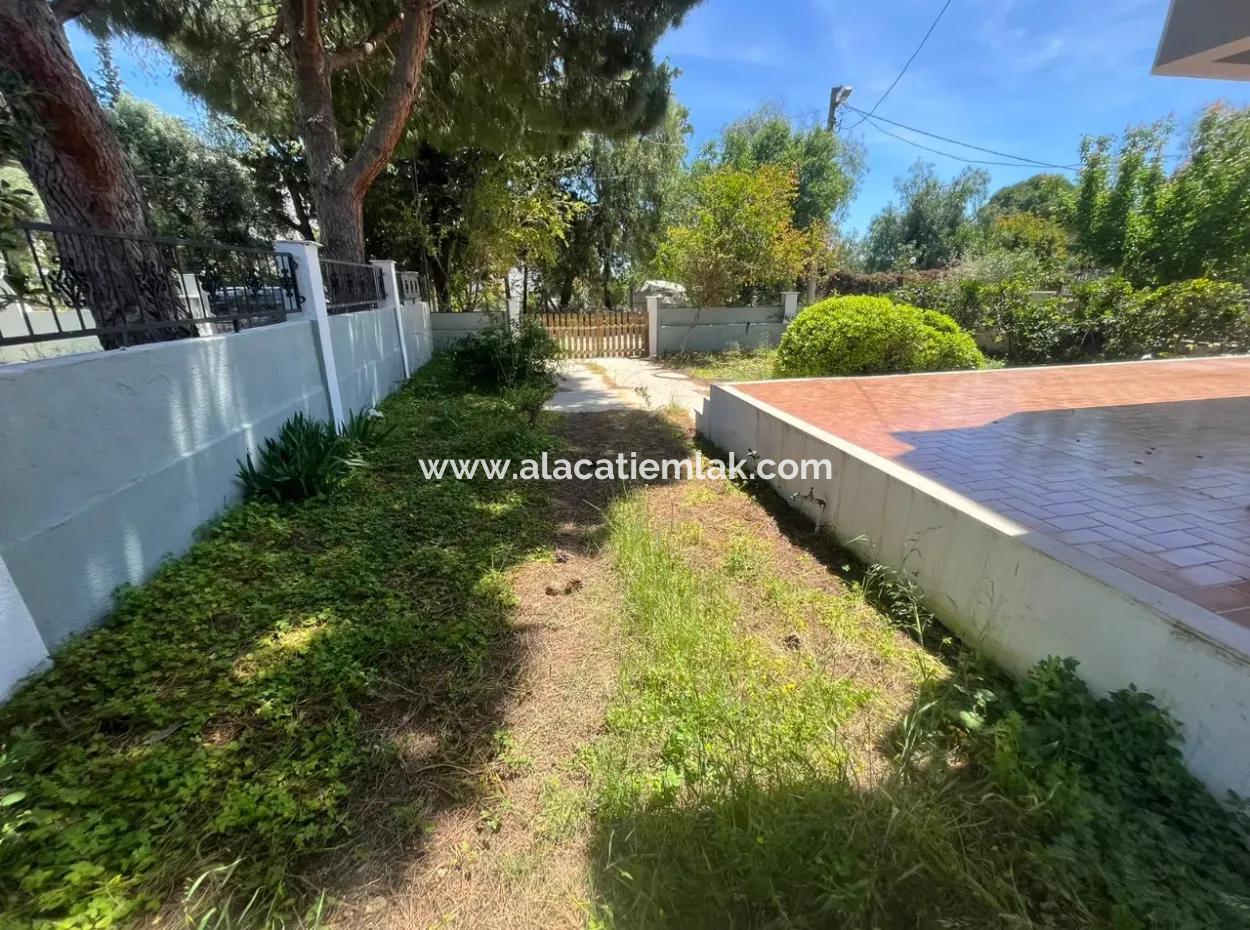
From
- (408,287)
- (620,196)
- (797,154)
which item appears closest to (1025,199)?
(797,154)

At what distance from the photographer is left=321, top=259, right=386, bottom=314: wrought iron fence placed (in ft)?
17.2

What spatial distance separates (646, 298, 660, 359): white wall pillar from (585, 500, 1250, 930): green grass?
1003cm

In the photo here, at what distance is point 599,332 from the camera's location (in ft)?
37.9

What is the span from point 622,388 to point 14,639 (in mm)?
7213

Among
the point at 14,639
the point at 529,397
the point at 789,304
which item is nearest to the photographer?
the point at 14,639

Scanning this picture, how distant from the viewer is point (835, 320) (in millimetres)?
6590

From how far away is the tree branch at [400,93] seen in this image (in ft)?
19.1

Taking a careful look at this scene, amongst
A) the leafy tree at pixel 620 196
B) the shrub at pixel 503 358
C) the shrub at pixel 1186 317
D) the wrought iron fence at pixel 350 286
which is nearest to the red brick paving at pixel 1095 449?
the shrub at pixel 1186 317

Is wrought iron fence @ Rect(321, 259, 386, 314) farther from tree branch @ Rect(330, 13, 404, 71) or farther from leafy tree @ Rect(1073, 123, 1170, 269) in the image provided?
leafy tree @ Rect(1073, 123, 1170, 269)

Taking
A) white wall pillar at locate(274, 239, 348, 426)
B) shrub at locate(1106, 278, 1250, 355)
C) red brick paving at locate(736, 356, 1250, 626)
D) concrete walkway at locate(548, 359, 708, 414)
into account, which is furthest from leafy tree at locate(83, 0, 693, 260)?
shrub at locate(1106, 278, 1250, 355)

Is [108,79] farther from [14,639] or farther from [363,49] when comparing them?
[14,639]

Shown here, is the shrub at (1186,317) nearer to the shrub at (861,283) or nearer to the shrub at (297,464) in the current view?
the shrub at (861,283)

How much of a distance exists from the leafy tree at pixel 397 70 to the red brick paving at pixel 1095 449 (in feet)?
17.8

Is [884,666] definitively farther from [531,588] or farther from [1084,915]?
[531,588]
